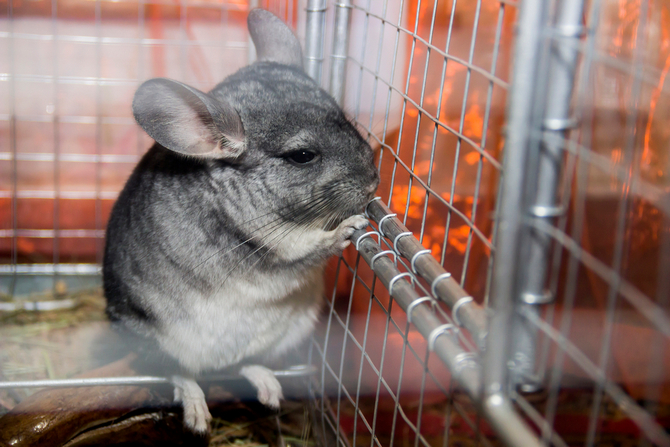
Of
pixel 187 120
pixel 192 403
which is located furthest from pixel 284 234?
pixel 192 403

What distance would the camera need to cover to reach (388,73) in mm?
2057

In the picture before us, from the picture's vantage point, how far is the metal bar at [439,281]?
2.66 feet

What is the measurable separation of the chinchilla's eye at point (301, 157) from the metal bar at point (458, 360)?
400 millimetres

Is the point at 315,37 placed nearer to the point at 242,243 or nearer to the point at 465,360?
the point at 242,243

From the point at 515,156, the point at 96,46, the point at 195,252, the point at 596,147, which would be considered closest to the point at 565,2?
the point at 515,156

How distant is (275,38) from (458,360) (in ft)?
4.42

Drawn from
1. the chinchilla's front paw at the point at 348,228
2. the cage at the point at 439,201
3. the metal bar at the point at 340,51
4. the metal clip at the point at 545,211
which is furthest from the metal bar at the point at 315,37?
Result: the metal clip at the point at 545,211

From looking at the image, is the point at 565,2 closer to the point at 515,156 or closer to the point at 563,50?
the point at 563,50

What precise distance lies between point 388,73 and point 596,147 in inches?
30.6

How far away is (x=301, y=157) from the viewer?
4.84ft

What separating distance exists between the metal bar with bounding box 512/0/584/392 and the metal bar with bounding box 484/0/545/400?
2 centimetres

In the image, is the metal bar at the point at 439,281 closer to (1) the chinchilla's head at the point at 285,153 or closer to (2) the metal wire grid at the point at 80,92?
(1) the chinchilla's head at the point at 285,153

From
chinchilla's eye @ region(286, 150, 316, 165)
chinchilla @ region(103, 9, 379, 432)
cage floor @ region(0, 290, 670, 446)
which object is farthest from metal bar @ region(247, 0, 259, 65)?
cage floor @ region(0, 290, 670, 446)

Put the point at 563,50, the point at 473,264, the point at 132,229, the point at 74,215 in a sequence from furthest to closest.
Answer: the point at 74,215, the point at 473,264, the point at 132,229, the point at 563,50
